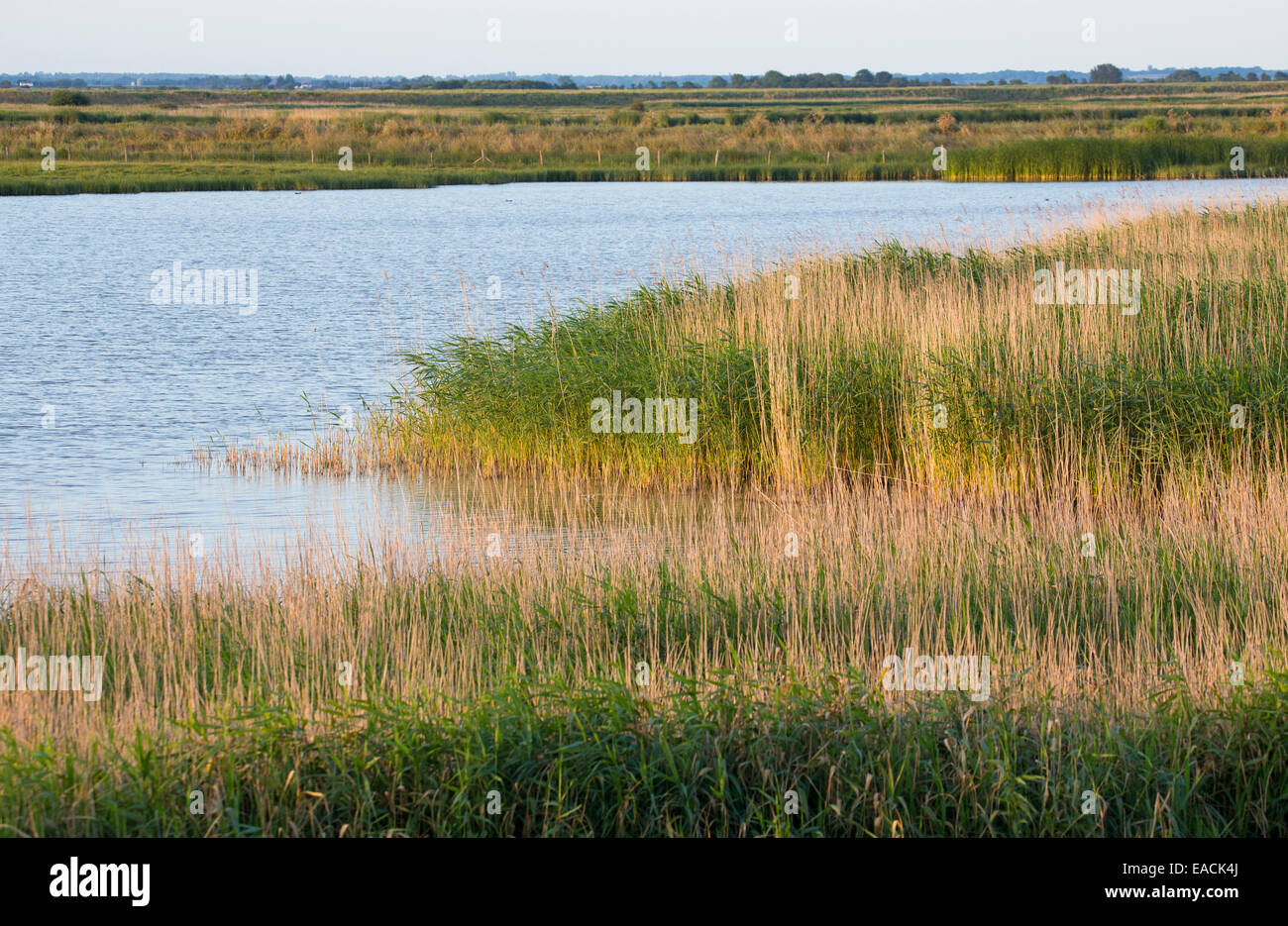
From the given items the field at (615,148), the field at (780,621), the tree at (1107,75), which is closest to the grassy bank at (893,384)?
the field at (780,621)

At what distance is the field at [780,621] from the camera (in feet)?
16.3

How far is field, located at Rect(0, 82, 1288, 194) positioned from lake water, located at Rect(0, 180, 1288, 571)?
8.10 ft

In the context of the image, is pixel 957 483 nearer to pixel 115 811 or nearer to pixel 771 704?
pixel 771 704

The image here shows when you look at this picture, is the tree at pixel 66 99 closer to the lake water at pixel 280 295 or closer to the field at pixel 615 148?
the field at pixel 615 148

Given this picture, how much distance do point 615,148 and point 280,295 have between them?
1663 inches

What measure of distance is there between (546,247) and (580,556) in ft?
82.5

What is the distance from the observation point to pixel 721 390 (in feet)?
39.9

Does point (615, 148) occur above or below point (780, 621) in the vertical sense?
above

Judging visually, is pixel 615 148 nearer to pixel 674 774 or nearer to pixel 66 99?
pixel 66 99

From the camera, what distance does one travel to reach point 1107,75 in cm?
18612

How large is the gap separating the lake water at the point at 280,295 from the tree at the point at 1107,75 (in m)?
151

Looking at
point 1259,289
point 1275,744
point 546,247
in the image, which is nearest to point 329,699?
point 1275,744

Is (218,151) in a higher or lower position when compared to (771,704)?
higher

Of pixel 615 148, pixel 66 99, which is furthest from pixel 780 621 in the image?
pixel 66 99
